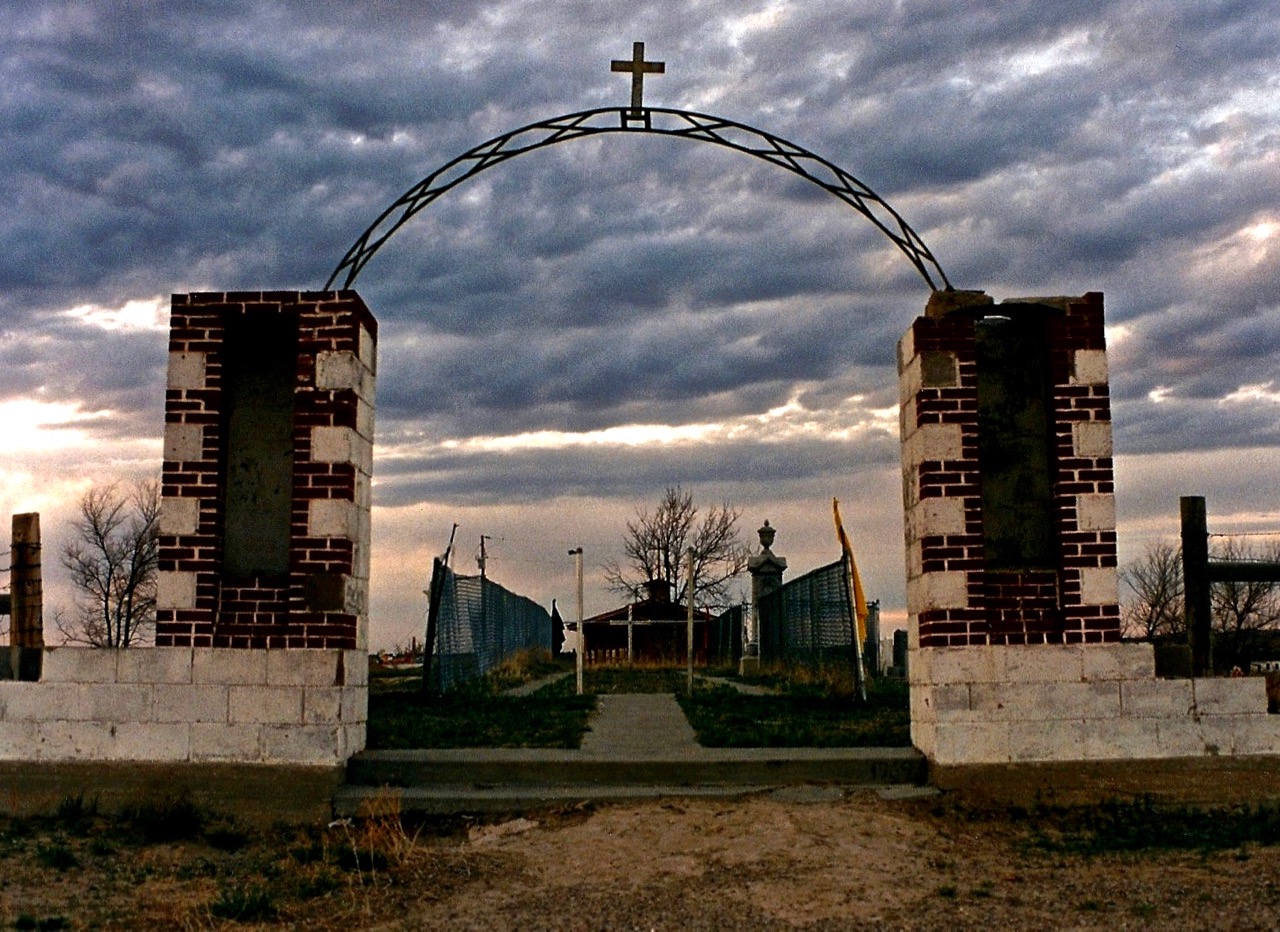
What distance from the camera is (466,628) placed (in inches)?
768

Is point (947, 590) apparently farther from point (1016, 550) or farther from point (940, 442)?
point (940, 442)

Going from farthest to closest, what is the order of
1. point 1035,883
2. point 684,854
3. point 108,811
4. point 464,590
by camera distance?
1. point 464,590
2. point 108,811
3. point 684,854
4. point 1035,883

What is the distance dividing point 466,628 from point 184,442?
11.0 m

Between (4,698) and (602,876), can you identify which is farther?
(4,698)

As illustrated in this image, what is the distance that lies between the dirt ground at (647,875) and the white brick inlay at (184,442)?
2.54 meters

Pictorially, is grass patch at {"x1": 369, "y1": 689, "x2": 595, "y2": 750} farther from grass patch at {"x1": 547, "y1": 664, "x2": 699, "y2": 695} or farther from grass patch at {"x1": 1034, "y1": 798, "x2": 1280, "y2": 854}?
grass patch at {"x1": 1034, "y1": 798, "x2": 1280, "y2": 854}

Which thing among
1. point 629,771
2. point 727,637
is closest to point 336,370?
point 629,771

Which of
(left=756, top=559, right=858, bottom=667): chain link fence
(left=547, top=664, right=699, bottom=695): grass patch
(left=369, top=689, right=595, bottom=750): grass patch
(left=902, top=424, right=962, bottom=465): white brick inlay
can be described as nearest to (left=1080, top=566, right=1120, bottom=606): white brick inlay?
(left=902, top=424, right=962, bottom=465): white brick inlay

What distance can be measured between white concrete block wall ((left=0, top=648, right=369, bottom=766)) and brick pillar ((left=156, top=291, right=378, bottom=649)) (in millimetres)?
166

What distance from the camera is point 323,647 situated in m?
8.66

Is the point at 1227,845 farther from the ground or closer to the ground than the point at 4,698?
closer to the ground

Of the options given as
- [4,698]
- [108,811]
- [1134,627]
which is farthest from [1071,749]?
[1134,627]

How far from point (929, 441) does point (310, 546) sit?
4.39 meters

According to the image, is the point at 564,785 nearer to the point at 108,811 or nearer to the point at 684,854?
the point at 684,854
